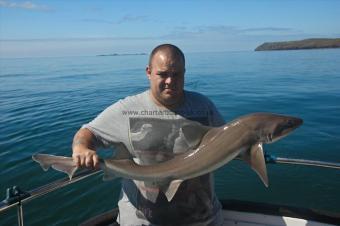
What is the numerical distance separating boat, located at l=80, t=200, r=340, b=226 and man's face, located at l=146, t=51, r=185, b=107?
1.88 metres

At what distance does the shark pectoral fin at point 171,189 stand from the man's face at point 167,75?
90 centimetres

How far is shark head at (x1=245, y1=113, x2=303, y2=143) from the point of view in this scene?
11.5 feet

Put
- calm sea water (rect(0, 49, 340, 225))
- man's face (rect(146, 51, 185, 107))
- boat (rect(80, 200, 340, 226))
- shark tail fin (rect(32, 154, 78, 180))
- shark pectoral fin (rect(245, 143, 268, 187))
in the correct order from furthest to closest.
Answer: calm sea water (rect(0, 49, 340, 225))
boat (rect(80, 200, 340, 226))
man's face (rect(146, 51, 185, 107))
shark tail fin (rect(32, 154, 78, 180))
shark pectoral fin (rect(245, 143, 268, 187))

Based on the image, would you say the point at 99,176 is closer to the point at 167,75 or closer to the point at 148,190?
the point at 148,190

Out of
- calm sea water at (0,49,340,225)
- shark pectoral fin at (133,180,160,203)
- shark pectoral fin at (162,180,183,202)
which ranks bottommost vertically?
calm sea water at (0,49,340,225)

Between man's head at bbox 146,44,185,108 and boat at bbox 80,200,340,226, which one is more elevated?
man's head at bbox 146,44,185,108

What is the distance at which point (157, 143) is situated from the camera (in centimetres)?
402

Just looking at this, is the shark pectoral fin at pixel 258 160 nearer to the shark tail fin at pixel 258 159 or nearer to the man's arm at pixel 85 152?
the shark tail fin at pixel 258 159

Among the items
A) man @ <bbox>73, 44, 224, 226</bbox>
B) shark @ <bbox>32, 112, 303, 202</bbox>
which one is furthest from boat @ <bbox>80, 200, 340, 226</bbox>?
shark @ <bbox>32, 112, 303, 202</bbox>

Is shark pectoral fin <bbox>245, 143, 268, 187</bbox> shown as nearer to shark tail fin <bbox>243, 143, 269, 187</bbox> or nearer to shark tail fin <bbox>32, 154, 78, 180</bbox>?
shark tail fin <bbox>243, 143, 269, 187</bbox>

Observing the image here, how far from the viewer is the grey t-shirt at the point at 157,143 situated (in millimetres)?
4020

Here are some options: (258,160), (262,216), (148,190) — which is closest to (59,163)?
(148,190)

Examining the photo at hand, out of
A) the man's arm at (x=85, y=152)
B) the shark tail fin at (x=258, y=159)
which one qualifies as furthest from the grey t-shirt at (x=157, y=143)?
the shark tail fin at (x=258, y=159)

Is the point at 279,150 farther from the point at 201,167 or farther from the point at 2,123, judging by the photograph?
the point at 2,123
